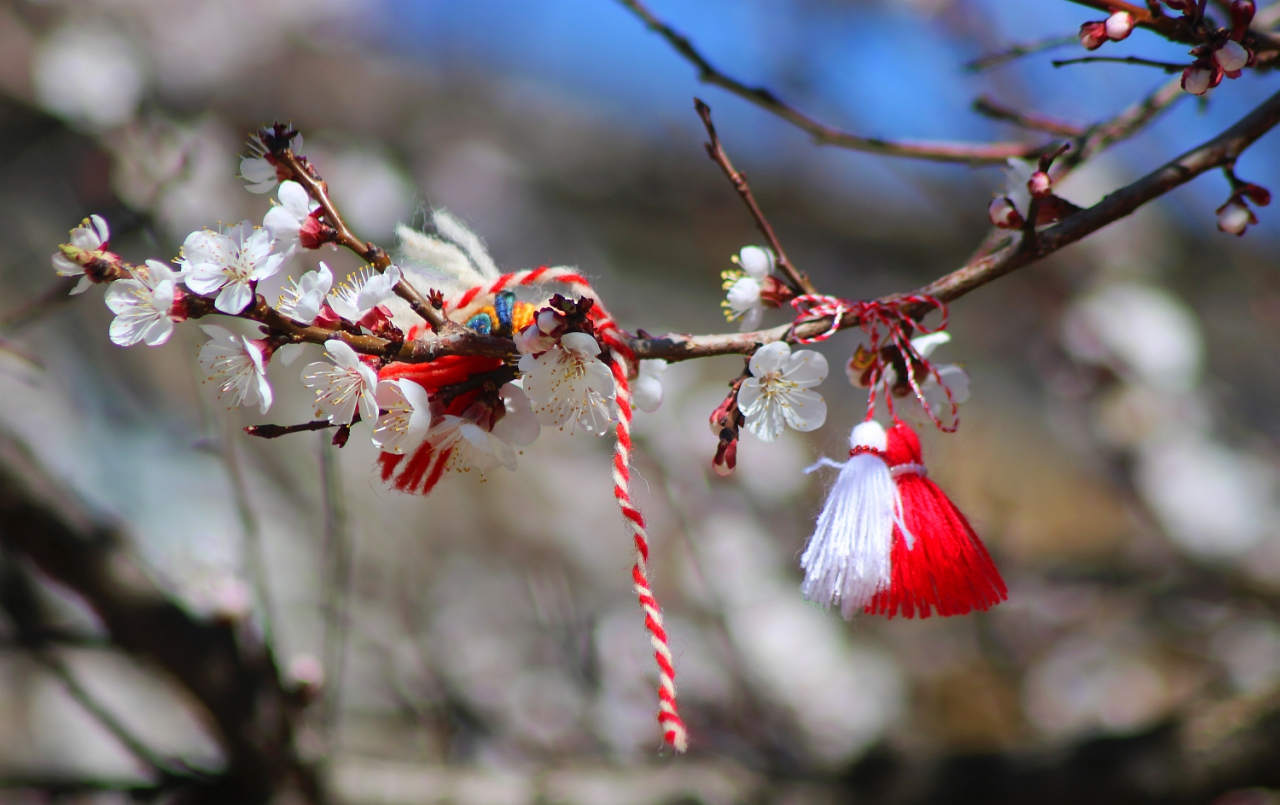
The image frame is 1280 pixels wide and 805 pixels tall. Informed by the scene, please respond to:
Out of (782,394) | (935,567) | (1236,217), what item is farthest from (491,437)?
(1236,217)

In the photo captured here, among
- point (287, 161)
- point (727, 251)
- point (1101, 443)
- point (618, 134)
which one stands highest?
point (618, 134)

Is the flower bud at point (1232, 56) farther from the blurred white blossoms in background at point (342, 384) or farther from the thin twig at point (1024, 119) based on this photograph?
the blurred white blossoms in background at point (342, 384)

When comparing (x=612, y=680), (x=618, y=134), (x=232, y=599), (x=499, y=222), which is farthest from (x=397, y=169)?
(x=232, y=599)

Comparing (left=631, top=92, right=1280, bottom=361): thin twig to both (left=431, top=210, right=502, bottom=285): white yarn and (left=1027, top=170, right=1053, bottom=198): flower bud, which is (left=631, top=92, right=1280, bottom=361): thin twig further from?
(left=431, top=210, right=502, bottom=285): white yarn

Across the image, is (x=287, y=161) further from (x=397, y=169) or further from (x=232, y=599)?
(x=397, y=169)

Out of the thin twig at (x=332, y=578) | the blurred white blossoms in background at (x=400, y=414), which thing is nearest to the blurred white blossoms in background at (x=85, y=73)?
the thin twig at (x=332, y=578)

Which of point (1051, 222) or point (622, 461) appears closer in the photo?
point (622, 461)

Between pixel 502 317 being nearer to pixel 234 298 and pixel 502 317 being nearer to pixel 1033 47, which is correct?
pixel 234 298
